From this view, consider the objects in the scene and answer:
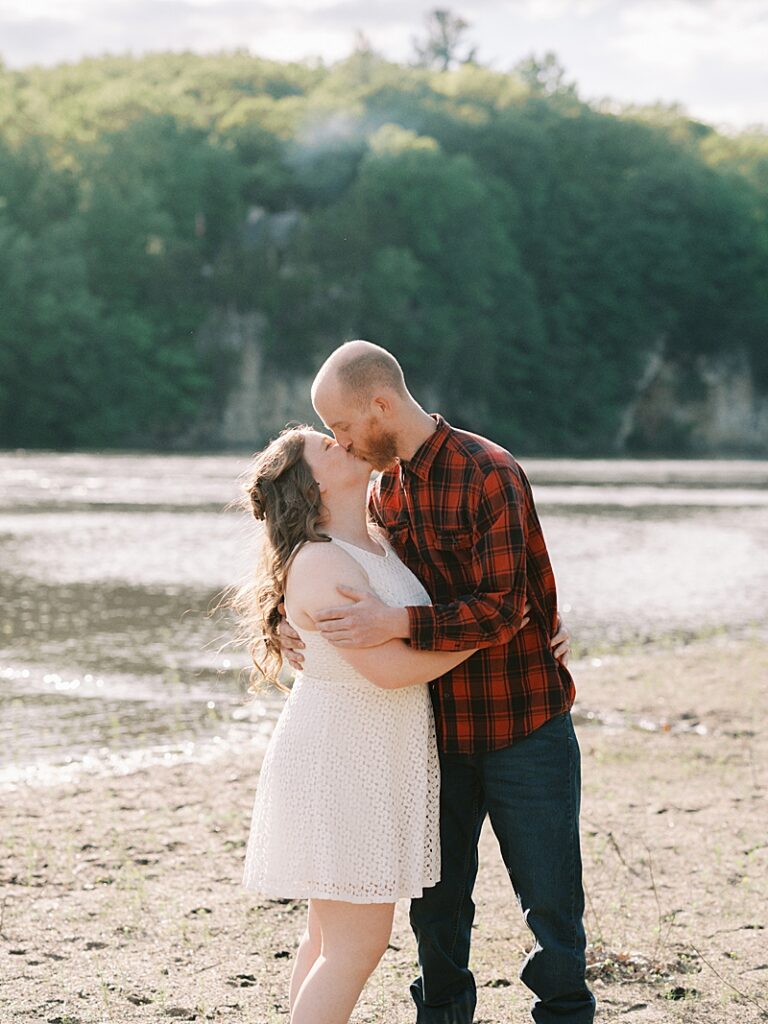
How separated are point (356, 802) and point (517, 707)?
47 cm

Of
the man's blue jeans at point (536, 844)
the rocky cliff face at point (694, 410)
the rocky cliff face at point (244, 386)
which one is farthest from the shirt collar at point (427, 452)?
the rocky cliff face at point (694, 410)

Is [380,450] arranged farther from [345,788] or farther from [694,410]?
[694,410]

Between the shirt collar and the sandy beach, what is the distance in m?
1.77

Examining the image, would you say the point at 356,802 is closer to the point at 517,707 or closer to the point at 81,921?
the point at 517,707

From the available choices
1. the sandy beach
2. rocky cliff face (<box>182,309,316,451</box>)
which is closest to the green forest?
rocky cliff face (<box>182,309,316,451</box>)

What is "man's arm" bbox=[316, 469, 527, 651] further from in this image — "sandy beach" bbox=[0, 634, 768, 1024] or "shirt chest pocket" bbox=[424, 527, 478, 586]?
"sandy beach" bbox=[0, 634, 768, 1024]

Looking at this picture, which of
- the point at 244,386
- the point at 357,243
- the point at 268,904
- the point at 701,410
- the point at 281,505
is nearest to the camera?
the point at 281,505

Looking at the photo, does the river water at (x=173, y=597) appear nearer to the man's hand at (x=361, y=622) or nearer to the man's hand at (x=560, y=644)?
the man's hand at (x=361, y=622)

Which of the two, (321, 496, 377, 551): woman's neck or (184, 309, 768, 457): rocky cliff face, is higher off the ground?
(321, 496, 377, 551): woman's neck

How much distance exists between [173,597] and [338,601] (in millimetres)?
12789

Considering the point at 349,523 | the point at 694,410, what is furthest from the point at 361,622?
the point at 694,410

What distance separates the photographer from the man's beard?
11.3 feet

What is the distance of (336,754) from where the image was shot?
3396 mm

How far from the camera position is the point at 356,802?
340 cm
